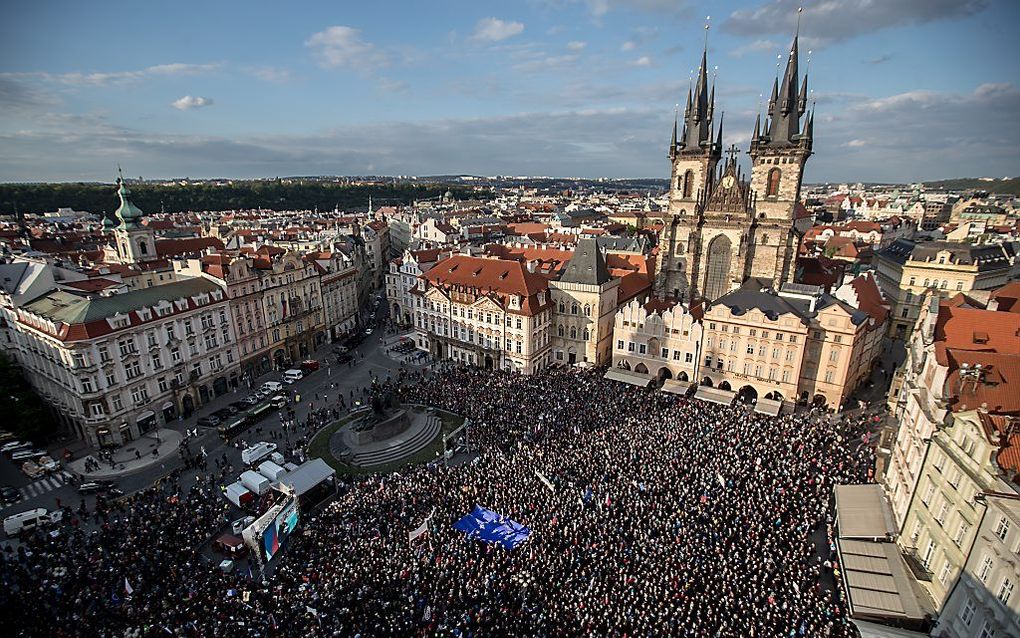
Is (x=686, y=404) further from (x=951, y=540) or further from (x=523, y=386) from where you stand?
(x=951, y=540)

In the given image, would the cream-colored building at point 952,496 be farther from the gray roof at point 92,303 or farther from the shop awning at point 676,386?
the gray roof at point 92,303

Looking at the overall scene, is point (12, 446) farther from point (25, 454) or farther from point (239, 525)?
point (239, 525)

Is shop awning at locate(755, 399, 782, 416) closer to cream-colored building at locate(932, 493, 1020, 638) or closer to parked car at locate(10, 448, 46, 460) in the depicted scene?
cream-colored building at locate(932, 493, 1020, 638)

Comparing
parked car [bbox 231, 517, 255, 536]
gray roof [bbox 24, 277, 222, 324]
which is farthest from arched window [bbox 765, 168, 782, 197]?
gray roof [bbox 24, 277, 222, 324]

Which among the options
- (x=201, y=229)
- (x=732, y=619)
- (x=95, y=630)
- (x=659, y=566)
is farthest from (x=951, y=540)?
(x=201, y=229)

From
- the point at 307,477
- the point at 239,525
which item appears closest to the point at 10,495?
the point at 239,525

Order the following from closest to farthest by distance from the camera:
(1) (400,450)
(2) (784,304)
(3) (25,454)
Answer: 1. (3) (25,454)
2. (1) (400,450)
3. (2) (784,304)
